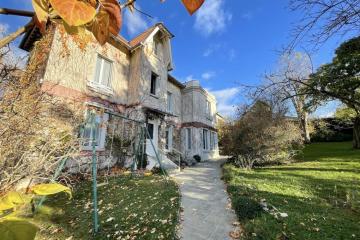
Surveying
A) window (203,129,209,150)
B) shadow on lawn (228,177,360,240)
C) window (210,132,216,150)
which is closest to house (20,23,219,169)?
window (203,129,209,150)

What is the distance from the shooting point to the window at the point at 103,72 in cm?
1212

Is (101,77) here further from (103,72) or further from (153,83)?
(153,83)

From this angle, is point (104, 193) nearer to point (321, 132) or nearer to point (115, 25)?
point (115, 25)

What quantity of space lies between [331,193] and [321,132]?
81.7 feet

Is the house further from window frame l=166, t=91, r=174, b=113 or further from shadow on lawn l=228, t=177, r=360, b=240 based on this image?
shadow on lawn l=228, t=177, r=360, b=240

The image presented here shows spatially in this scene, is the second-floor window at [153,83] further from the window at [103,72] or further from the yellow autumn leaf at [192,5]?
the yellow autumn leaf at [192,5]

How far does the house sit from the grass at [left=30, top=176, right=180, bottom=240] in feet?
13.4

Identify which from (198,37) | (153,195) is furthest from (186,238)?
(198,37)

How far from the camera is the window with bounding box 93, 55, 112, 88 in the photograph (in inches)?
477

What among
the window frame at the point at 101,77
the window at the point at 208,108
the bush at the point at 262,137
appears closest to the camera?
the window frame at the point at 101,77

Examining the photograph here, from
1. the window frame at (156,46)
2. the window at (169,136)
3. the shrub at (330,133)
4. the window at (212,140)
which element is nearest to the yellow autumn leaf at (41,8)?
the window frame at (156,46)

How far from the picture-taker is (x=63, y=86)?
10.1 meters

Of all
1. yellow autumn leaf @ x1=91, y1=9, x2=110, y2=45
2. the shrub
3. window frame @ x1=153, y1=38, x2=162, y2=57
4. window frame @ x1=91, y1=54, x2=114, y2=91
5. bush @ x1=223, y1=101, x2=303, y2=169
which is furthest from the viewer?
the shrub

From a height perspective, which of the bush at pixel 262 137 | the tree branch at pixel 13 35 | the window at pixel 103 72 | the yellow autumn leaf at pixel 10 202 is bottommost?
the yellow autumn leaf at pixel 10 202
